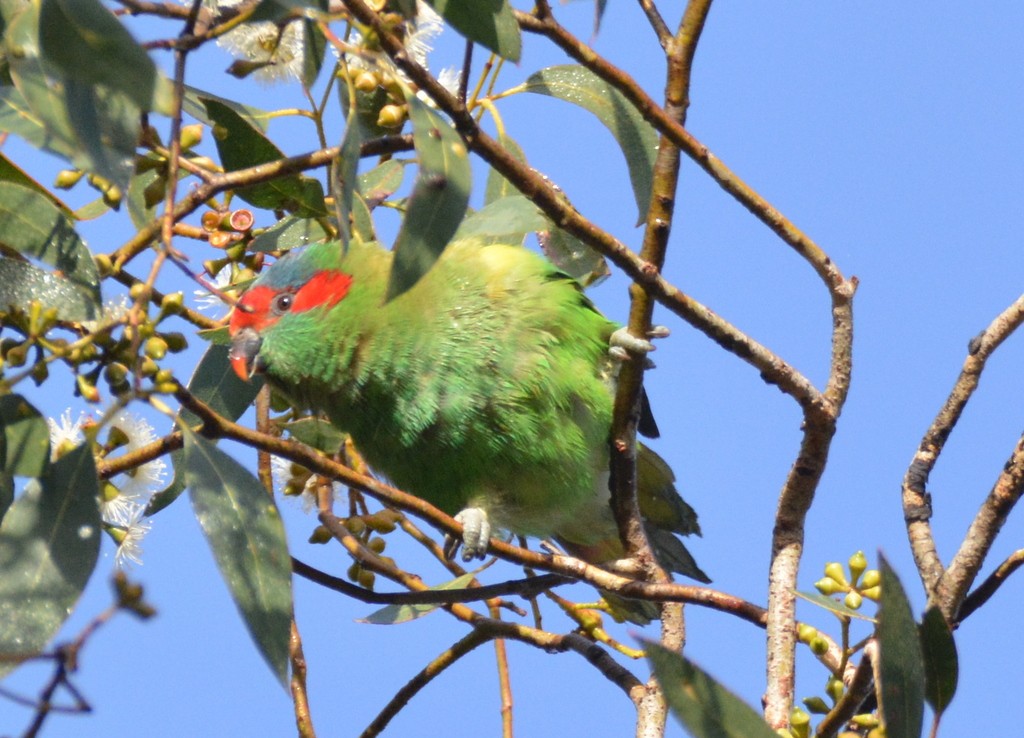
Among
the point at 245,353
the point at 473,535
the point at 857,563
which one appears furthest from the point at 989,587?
the point at 245,353

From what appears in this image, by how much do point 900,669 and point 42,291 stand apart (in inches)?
50.7

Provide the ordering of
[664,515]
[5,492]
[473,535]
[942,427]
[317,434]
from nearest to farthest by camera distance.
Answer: [5,492] < [942,427] < [473,535] < [317,434] < [664,515]

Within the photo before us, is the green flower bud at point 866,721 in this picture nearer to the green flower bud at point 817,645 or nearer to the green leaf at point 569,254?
the green flower bud at point 817,645

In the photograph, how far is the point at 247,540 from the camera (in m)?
1.59

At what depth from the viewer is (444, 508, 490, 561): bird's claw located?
2207 millimetres

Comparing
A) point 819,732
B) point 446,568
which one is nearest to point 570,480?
point 446,568

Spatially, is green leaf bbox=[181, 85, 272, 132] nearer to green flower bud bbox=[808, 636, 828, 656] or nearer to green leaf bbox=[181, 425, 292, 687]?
green leaf bbox=[181, 425, 292, 687]

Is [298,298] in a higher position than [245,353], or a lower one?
higher

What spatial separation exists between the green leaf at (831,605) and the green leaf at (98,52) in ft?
3.95

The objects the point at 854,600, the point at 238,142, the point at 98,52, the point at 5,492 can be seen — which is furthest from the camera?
the point at 238,142

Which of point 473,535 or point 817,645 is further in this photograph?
point 473,535

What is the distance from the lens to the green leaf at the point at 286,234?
2350 millimetres

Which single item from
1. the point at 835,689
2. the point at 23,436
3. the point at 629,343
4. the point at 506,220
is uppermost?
the point at 506,220

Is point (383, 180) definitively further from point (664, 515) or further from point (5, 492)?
point (664, 515)
